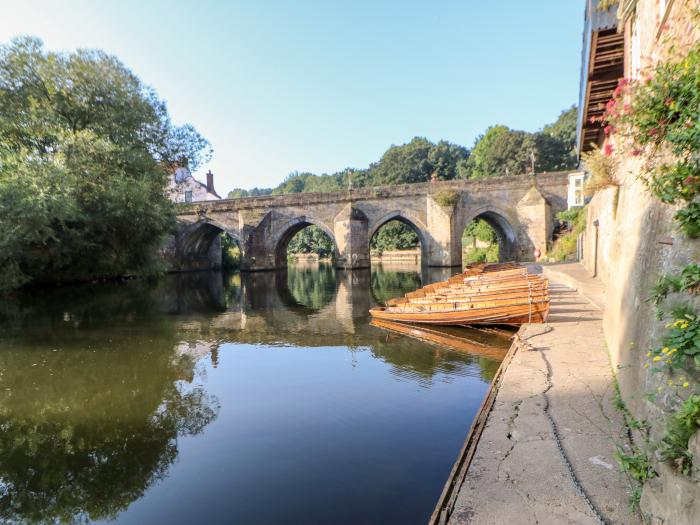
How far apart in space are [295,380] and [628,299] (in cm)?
467

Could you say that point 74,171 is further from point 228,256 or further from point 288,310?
point 228,256

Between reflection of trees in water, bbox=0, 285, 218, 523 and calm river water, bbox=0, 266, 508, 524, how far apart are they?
0.02 m

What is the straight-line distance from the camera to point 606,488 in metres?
2.68

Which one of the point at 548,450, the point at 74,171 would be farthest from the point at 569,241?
the point at 74,171

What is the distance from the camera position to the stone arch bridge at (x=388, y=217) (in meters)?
25.3

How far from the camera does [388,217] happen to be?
95.6 ft

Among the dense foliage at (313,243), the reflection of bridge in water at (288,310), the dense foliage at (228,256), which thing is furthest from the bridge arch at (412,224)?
the dense foliage at (313,243)

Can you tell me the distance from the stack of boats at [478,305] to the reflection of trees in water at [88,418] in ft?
17.1

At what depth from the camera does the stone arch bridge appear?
82.9ft

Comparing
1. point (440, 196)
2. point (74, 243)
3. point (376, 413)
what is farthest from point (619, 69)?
point (74, 243)

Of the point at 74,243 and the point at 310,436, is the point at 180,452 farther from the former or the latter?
the point at 74,243

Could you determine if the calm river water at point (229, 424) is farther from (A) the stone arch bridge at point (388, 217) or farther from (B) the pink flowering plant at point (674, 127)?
(A) the stone arch bridge at point (388, 217)

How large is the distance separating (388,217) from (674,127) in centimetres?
2659

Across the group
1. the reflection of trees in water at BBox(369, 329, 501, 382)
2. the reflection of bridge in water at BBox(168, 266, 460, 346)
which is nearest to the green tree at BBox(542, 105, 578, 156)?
the reflection of bridge in water at BBox(168, 266, 460, 346)
